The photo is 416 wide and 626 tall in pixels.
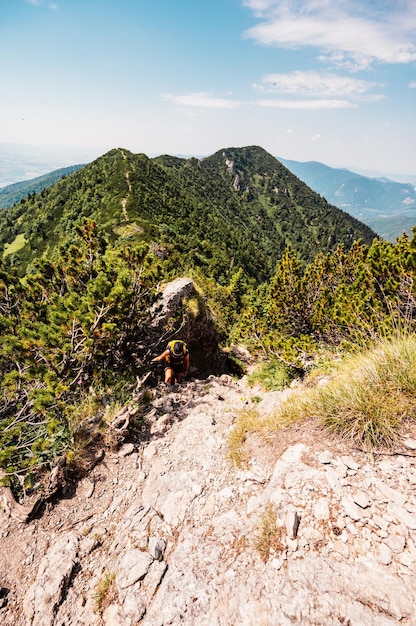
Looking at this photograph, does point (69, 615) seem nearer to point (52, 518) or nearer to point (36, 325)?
point (52, 518)

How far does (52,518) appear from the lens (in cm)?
490

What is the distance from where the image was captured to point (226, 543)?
12.5ft

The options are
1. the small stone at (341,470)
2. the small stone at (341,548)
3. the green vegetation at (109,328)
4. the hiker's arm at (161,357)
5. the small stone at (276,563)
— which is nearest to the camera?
the small stone at (341,548)

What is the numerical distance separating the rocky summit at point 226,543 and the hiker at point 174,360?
11.5 ft

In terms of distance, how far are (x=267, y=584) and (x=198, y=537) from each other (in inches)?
47.4


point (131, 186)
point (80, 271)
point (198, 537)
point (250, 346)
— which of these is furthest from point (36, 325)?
point (131, 186)

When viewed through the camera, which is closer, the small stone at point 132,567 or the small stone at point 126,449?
the small stone at point 132,567

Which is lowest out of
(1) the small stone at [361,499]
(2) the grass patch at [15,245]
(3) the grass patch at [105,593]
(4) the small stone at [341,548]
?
(2) the grass patch at [15,245]

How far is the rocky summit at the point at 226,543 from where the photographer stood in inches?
115

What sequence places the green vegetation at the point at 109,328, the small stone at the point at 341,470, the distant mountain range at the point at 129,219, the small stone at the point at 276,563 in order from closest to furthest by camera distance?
the small stone at the point at 276,563, the small stone at the point at 341,470, the green vegetation at the point at 109,328, the distant mountain range at the point at 129,219

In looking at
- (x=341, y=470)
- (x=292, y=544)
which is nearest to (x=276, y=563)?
(x=292, y=544)

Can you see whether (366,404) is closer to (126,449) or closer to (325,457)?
(325,457)

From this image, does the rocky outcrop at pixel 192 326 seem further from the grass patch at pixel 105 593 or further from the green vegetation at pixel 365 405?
the grass patch at pixel 105 593

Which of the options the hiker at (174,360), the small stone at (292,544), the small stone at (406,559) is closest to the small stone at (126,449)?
the hiker at (174,360)
